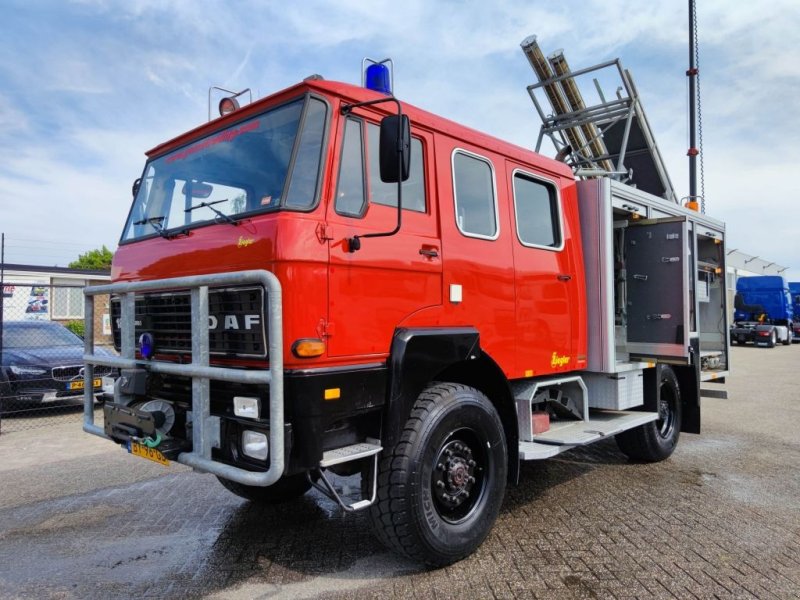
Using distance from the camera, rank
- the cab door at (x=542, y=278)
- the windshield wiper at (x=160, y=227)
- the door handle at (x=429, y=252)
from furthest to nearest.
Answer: the cab door at (x=542, y=278) < the windshield wiper at (x=160, y=227) < the door handle at (x=429, y=252)

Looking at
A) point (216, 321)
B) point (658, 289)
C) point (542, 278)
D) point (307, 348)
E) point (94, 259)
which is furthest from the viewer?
point (94, 259)

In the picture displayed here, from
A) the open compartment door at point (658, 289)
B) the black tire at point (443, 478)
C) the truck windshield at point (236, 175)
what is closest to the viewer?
the truck windshield at point (236, 175)

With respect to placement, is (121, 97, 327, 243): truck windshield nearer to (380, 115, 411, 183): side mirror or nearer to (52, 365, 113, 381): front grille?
(380, 115, 411, 183): side mirror

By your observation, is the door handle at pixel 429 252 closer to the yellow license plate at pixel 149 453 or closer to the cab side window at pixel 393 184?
the cab side window at pixel 393 184

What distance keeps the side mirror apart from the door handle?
559 millimetres

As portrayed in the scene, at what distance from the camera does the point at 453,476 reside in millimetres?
3527

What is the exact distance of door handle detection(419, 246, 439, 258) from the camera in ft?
11.3

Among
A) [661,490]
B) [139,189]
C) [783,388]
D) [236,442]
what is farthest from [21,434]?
[783,388]

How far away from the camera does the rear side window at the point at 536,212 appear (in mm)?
4398

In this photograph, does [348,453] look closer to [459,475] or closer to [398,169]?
[459,475]

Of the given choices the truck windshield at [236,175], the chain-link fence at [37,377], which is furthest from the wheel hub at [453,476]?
the chain-link fence at [37,377]

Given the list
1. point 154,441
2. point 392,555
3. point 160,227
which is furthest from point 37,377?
point 392,555

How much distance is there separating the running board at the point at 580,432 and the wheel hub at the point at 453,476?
0.56 meters

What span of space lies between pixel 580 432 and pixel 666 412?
81.0 inches
